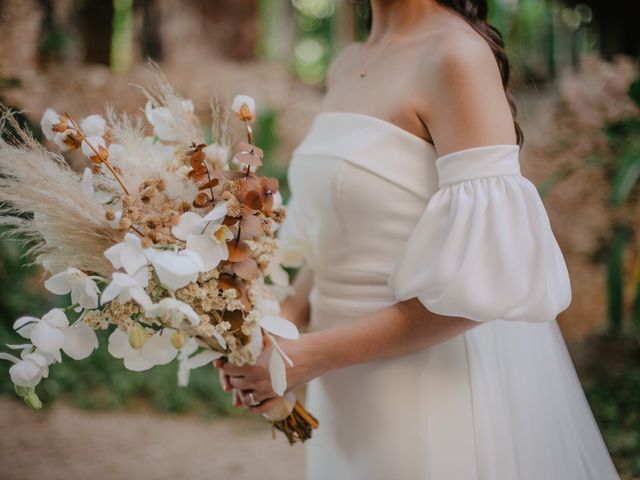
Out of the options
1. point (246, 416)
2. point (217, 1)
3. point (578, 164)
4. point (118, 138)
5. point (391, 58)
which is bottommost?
point (246, 416)

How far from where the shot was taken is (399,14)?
4.44 feet

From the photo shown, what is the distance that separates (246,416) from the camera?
4.05 meters

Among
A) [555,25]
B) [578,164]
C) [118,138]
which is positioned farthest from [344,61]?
[555,25]

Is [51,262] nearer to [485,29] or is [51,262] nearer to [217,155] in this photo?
[217,155]

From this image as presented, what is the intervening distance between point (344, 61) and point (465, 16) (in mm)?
379

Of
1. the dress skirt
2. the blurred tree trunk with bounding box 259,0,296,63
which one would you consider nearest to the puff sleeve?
the dress skirt

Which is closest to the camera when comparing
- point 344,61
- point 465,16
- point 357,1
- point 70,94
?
point 465,16

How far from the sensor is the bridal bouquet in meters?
0.95

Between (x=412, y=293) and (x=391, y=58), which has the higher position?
(x=391, y=58)

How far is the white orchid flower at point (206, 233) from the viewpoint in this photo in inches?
39.3

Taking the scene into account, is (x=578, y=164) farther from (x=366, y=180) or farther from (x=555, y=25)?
(x=555, y=25)

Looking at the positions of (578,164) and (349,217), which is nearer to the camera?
(349,217)

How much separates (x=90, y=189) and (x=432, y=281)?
24.5 inches

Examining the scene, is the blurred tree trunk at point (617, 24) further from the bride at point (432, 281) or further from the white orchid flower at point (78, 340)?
the white orchid flower at point (78, 340)
